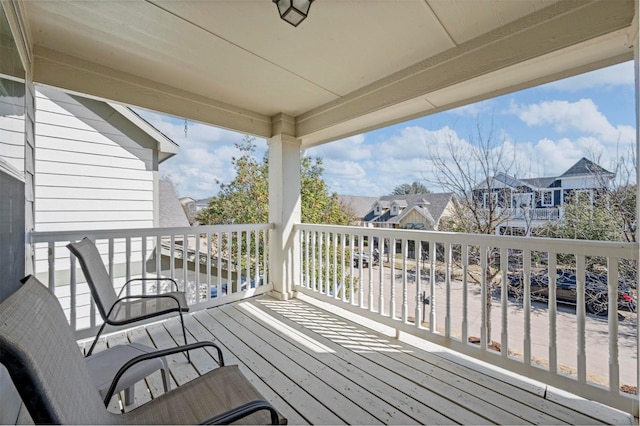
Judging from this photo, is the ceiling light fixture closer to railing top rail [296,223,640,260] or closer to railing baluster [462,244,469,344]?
railing top rail [296,223,640,260]

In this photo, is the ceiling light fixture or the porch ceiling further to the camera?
the porch ceiling

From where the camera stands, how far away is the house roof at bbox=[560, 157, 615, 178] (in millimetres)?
2205

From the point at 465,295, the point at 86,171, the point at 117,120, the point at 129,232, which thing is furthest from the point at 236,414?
the point at 117,120

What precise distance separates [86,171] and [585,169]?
18.4 feet

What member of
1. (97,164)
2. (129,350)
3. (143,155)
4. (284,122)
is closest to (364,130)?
(284,122)

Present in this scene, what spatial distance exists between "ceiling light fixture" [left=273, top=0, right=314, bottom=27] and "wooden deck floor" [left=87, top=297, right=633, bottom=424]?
2439mm

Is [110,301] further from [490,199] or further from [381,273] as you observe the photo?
[490,199]

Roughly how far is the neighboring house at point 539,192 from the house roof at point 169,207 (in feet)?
14.7

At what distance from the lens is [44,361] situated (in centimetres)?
69

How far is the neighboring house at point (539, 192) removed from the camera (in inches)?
88.6

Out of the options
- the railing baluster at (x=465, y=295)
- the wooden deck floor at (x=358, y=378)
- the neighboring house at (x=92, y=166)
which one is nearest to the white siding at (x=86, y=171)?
the neighboring house at (x=92, y=166)

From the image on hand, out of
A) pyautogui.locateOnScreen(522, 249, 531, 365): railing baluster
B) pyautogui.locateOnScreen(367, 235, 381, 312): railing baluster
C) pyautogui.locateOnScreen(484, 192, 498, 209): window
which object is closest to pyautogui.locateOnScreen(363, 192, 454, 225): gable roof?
pyautogui.locateOnScreen(484, 192, 498, 209): window

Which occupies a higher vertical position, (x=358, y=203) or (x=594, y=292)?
(x=358, y=203)

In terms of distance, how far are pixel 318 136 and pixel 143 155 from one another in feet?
9.12
